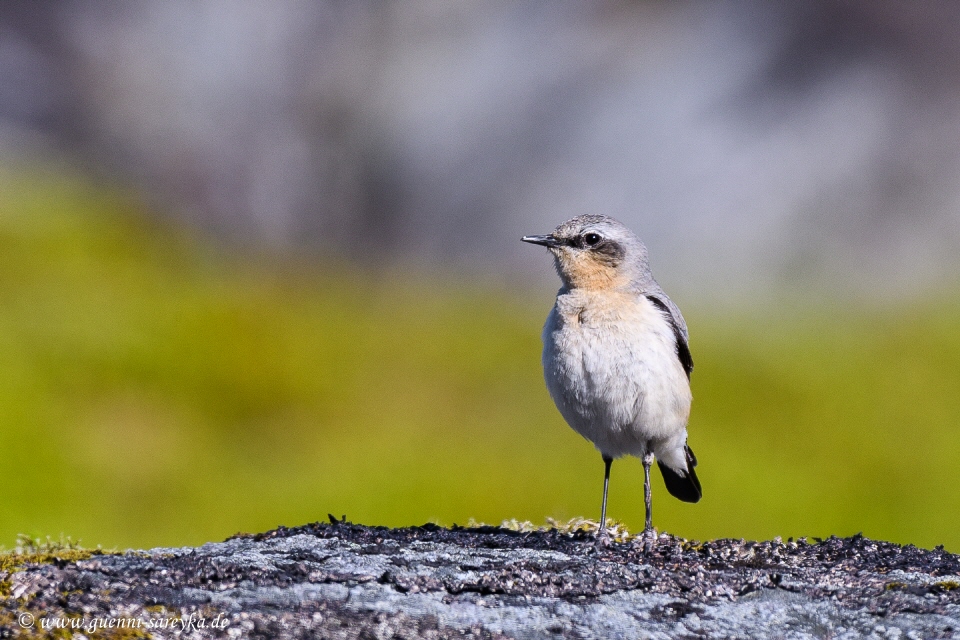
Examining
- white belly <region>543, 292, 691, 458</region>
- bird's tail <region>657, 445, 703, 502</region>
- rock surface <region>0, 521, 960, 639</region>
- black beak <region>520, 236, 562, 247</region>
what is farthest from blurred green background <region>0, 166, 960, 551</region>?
rock surface <region>0, 521, 960, 639</region>

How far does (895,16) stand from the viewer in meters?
20.7

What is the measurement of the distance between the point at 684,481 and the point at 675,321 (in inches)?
70.7

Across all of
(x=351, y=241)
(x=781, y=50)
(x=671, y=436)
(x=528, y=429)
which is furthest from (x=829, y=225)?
(x=671, y=436)

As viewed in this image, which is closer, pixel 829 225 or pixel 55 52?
pixel 829 225

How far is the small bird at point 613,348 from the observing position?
7.72 meters

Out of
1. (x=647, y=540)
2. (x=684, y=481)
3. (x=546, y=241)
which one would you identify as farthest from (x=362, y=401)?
(x=647, y=540)

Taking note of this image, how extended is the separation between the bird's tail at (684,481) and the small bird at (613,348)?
0.70m

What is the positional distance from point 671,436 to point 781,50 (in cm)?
1341

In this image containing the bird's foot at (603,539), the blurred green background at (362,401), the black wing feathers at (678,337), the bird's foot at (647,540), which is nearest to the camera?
the bird's foot at (647,540)

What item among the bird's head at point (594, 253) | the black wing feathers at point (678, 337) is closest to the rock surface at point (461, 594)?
the black wing feathers at point (678, 337)

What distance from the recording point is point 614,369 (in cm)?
770

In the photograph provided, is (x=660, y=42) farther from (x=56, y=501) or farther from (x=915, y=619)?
(x=915, y=619)

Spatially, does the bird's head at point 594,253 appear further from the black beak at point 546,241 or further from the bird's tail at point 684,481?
the bird's tail at point 684,481

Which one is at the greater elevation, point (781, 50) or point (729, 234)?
point (781, 50)
